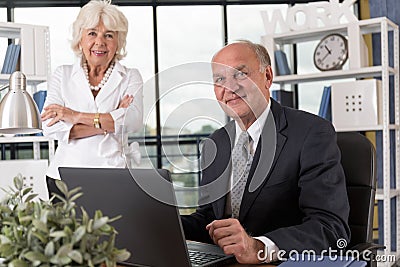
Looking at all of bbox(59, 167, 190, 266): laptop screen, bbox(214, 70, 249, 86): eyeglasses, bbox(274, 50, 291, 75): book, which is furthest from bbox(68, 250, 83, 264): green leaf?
bbox(274, 50, 291, 75): book

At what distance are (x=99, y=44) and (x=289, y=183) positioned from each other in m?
1.21

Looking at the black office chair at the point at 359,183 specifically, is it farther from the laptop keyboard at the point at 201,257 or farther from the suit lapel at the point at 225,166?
the laptop keyboard at the point at 201,257

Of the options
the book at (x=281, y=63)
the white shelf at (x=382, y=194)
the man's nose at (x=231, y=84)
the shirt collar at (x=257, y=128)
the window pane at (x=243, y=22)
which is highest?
the window pane at (x=243, y=22)

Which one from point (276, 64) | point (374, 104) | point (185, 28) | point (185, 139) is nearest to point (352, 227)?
point (185, 139)

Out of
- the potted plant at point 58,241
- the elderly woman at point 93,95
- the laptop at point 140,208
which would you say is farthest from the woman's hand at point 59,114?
the potted plant at point 58,241

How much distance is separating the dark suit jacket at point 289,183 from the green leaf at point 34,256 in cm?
77

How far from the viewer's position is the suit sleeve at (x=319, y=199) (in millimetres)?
1290

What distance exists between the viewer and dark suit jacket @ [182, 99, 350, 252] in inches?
55.8

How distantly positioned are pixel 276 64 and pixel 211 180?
2.76m

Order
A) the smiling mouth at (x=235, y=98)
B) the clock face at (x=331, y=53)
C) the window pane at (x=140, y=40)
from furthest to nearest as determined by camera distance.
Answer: the window pane at (x=140, y=40) → the clock face at (x=331, y=53) → the smiling mouth at (x=235, y=98)

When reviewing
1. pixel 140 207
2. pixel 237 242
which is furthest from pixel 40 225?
pixel 237 242

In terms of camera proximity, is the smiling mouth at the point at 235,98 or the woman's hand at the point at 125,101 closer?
the smiling mouth at the point at 235,98

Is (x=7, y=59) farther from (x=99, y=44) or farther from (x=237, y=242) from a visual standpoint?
(x=237, y=242)

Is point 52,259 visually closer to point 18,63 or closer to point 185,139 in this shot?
point 185,139
